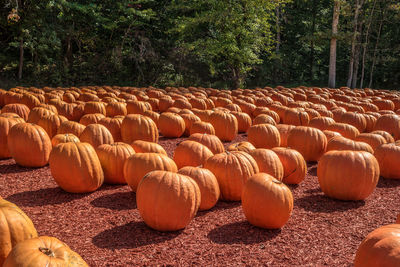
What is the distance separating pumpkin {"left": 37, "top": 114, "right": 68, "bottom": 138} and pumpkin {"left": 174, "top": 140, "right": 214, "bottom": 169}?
112 inches

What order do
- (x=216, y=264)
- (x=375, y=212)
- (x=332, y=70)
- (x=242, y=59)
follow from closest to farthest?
(x=216, y=264) < (x=375, y=212) < (x=242, y=59) < (x=332, y=70)

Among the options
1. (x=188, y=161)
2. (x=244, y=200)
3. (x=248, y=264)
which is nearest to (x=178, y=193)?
(x=244, y=200)

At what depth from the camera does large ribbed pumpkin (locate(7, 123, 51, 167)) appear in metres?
5.17

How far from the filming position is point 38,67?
17766mm

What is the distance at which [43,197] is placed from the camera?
13.9ft

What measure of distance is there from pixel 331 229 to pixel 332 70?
766 inches

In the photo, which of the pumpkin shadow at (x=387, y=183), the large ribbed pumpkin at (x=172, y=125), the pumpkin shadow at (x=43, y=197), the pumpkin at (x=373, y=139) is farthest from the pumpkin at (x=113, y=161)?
the pumpkin at (x=373, y=139)

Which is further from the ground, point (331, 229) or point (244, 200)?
point (244, 200)

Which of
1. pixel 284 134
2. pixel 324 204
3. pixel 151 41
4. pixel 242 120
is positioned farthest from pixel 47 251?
pixel 151 41

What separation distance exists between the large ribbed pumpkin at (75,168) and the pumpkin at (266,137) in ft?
10.1

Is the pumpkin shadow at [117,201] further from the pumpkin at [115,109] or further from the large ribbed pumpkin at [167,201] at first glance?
the pumpkin at [115,109]

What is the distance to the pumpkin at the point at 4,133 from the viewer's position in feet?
18.4

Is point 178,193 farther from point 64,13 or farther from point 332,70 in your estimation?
point 332,70

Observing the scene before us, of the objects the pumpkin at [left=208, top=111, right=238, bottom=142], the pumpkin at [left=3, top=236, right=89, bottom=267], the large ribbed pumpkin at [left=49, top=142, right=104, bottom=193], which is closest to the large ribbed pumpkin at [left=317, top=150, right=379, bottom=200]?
the large ribbed pumpkin at [left=49, top=142, right=104, bottom=193]
